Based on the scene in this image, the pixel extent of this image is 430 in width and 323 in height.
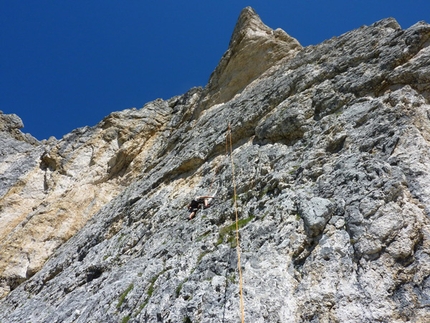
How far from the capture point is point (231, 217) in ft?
30.8

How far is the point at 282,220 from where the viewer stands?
25.4ft

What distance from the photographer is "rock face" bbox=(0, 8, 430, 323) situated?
233 inches

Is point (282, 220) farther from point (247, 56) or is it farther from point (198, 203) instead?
point (247, 56)

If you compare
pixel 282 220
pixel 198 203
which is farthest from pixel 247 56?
pixel 282 220

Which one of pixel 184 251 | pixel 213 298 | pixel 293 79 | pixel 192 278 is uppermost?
pixel 293 79

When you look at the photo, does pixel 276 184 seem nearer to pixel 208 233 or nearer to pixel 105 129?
pixel 208 233

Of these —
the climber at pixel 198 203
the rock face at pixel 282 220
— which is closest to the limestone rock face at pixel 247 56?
the rock face at pixel 282 220

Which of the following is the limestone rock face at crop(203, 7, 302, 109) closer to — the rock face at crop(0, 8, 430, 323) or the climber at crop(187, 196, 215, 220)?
the rock face at crop(0, 8, 430, 323)

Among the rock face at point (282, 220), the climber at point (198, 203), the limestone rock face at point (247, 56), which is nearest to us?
the rock face at point (282, 220)

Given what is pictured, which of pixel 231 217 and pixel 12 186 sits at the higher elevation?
pixel 12 186

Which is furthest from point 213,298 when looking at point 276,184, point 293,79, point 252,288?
point 293,79

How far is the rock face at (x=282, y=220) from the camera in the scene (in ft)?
19.4

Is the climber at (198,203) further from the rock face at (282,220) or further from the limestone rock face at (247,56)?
the limestone rock face at (247,56)

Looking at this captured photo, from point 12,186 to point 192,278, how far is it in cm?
2108
